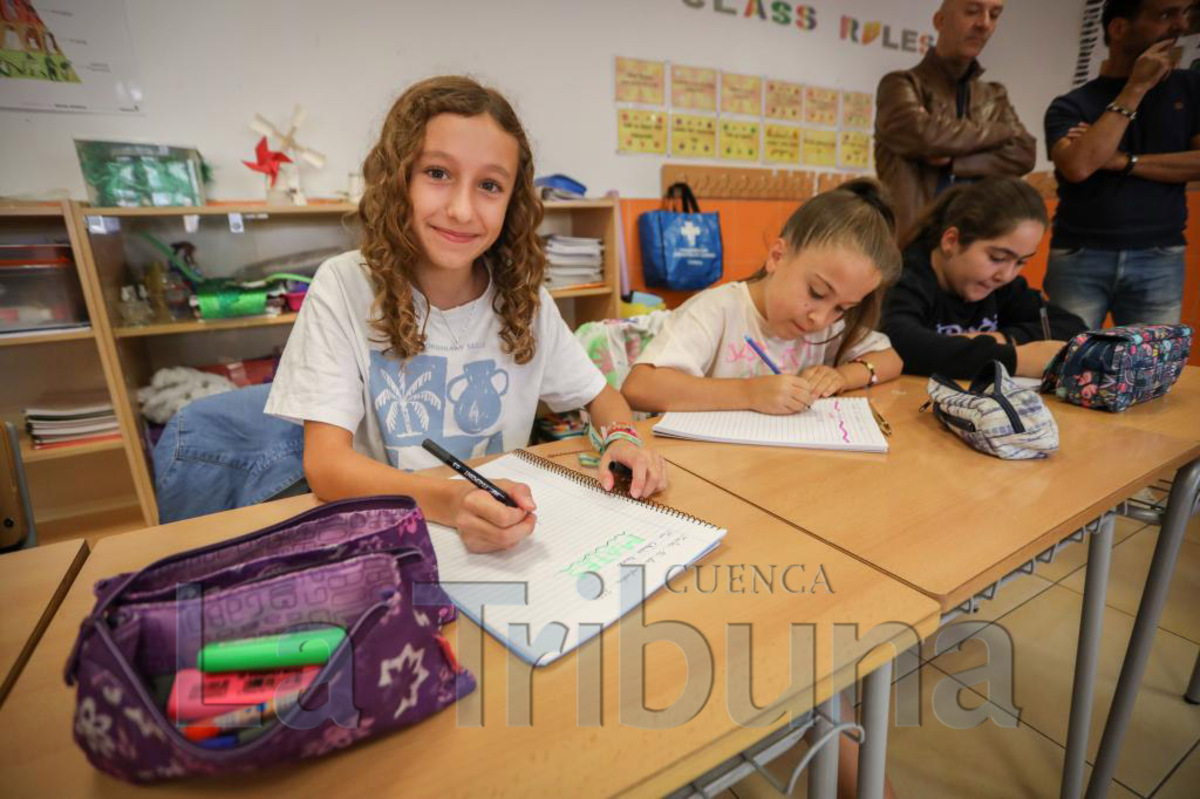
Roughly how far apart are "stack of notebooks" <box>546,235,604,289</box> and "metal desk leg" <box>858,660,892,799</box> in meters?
2.01

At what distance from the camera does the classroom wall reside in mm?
1868

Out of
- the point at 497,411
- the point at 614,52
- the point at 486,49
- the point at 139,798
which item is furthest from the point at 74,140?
the point at 139,798

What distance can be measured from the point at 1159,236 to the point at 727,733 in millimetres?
2224

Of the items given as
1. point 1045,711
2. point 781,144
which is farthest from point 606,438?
point 781,144

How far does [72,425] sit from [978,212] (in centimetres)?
272

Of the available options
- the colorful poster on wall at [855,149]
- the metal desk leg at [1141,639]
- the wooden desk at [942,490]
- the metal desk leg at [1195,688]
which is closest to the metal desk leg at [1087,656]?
the metal desk leg at [1141,639]

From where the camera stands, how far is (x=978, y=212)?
148 centimetres

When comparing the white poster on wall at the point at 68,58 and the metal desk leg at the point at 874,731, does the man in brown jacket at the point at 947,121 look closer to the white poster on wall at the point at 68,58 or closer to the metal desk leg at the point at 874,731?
the metal desk leg at the point at 874,731

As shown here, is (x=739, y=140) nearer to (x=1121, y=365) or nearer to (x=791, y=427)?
(x=1121, y=365)

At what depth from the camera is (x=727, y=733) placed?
1.27 feet

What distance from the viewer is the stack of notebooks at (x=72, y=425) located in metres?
1.79

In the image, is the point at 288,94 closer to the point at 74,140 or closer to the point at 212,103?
the point at 212,103

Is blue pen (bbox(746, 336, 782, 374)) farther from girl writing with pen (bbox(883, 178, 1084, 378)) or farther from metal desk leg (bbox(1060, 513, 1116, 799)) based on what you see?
metal desk leg (bbox(1060, 513, 1116, 799))

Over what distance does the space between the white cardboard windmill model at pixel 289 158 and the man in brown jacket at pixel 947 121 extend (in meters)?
2.08
